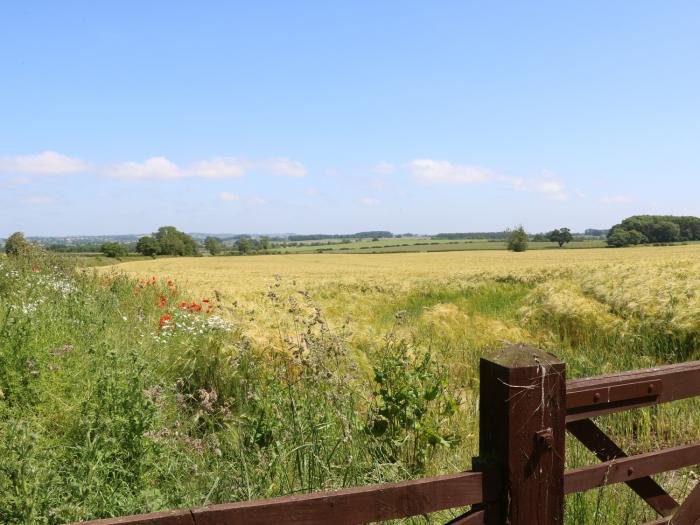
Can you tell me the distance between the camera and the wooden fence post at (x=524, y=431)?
1.58 m

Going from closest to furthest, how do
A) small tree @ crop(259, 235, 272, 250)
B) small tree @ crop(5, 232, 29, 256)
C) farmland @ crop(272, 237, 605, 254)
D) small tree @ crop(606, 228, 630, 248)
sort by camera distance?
small tree @ crop(5, 232, 29, 256) → small tree @ crop(606, 228, 630, 248) → farmland @ crop(272, 237, 605, 254) → small tree @ crop(259, 235, 272, 250)

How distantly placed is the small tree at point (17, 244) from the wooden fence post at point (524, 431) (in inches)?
489

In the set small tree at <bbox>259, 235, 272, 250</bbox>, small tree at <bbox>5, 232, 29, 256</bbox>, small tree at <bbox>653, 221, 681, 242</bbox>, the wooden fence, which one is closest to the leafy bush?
the wooden fence

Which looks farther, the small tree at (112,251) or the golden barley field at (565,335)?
the small tree at (112,251)

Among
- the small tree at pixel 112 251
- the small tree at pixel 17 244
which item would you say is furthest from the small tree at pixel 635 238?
the small tree at pixel 17 244

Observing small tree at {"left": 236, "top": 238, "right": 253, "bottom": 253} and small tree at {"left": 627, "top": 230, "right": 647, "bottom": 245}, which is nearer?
small tree at {"left": 627, "top": 230, "right": 647, "bottom": 245}

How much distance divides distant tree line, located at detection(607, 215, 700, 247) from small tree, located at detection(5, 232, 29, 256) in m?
71.6

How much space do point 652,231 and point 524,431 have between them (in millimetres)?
83788

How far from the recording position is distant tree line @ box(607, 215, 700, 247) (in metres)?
71.1

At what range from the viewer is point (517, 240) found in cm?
7188

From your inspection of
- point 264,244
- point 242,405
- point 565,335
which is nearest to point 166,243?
point 264,244

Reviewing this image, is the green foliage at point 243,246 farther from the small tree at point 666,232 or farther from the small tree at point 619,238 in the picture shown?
the small tree at point 666,232

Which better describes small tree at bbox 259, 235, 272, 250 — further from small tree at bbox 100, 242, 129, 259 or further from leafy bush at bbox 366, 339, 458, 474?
leafy bush at bbox 366, 339, 458, 474

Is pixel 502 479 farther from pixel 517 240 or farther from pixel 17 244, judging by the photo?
pixel 517 240
